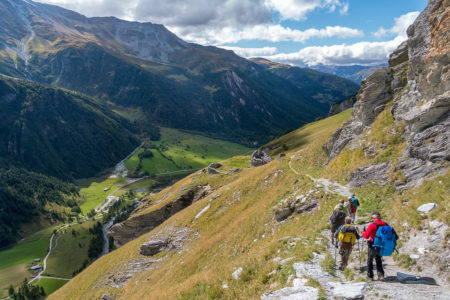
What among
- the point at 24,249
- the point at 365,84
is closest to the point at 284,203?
the point at 365,84

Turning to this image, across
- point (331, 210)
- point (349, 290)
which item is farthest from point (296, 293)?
point (331, 210)

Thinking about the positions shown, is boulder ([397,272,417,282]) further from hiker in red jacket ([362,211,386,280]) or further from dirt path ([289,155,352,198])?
dirt path ([289,155,352,198])

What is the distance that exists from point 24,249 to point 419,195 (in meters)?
226

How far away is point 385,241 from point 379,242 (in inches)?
10.0

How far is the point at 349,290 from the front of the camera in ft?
37.1

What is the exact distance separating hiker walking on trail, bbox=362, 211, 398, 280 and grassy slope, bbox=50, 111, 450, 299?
3568mm

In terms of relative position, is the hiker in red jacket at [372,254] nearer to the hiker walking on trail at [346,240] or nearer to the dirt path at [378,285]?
the dirt path at [378,285]

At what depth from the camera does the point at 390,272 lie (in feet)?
41.2

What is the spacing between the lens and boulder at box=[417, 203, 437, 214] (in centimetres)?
1448

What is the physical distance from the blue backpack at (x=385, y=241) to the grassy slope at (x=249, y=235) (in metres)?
3.56

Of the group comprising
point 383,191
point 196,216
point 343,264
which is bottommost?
point 196,216

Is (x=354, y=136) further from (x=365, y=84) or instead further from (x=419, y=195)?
(x=419, y=195)

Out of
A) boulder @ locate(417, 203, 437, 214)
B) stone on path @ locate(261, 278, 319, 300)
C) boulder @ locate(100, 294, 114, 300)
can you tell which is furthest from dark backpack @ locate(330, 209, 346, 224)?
boulder @ locate(100, 294, 114, 300)

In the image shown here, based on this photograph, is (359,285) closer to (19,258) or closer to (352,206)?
(352,206)
